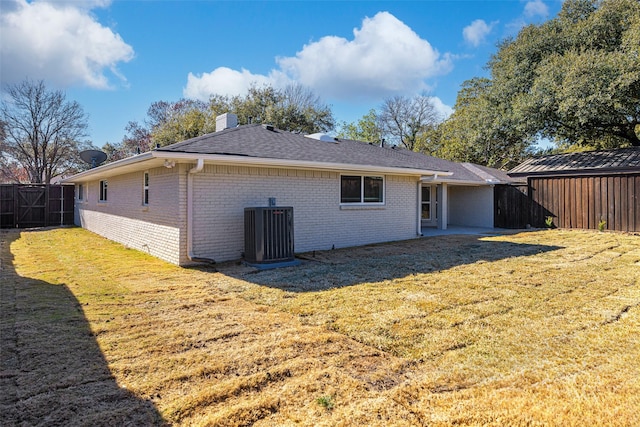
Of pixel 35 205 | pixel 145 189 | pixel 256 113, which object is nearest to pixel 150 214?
pixel 145 189

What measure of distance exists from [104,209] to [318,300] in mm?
11286

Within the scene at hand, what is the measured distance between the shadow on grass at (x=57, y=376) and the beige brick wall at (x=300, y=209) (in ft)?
11.1

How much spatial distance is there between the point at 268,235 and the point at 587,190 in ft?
42.9

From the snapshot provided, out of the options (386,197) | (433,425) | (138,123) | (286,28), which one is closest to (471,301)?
(433,425)

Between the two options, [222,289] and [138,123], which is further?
[138,123]

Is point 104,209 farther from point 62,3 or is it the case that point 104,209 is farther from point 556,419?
point 556,419

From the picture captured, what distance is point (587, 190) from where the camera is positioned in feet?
46.3

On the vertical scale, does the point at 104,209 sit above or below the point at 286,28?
below

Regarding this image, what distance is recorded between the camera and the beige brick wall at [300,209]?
777cm

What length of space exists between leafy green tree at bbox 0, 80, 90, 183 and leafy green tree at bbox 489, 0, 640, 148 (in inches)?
1141

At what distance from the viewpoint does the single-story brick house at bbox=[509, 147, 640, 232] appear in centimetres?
1310

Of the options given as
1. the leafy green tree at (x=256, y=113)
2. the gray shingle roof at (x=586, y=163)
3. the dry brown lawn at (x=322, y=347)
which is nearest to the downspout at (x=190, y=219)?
the dry brown lawn at (x=322, y=347)

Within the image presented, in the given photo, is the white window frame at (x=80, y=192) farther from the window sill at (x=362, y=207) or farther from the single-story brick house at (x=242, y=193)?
the window sill at (x=362, y=207)

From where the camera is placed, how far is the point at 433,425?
88.4 inches
